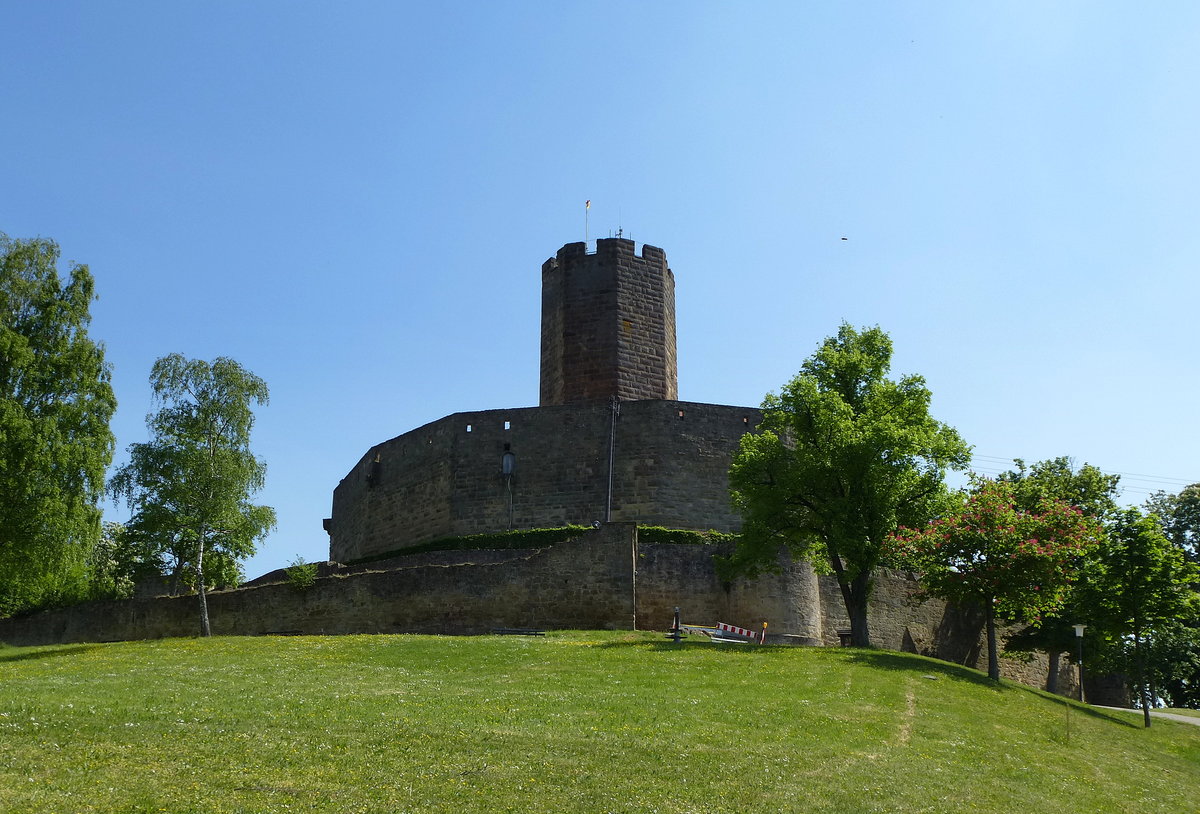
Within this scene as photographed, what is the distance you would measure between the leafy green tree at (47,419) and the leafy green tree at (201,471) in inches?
61.1

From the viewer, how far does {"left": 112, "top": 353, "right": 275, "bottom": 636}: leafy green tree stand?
3044 cm

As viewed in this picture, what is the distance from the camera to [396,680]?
62.8 feet

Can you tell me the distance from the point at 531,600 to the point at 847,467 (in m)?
9.66

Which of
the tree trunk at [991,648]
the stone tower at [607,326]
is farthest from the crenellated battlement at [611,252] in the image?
the tree trunk at [991,648]

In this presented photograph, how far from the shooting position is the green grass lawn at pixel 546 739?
1157 centimetres

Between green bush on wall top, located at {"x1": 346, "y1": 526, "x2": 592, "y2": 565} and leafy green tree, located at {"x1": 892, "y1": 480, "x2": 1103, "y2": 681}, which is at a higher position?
green bush on wall top, located at {"x1": 346, "y1": 526, "x2": 592, "y2": 565}

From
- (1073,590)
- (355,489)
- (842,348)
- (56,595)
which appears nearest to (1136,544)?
(1073,590)

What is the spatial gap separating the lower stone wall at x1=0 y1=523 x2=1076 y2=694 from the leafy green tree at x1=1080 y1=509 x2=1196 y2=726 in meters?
8.56

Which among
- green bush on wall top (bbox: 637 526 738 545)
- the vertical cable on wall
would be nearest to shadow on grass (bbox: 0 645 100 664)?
green bush on wall top (bbox: 637 526 738 545)

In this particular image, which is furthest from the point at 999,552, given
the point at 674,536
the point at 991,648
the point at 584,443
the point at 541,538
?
the point at 584,443

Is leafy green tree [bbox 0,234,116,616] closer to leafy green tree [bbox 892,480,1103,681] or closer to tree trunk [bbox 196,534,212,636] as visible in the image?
tree trunk [bbox 196,534,212,636]

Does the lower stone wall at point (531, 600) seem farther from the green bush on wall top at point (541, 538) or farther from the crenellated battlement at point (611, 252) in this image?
the crenellated battlement at point (611, 252)

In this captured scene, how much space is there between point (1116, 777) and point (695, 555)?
17.2 meters

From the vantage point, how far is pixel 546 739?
14062mm
